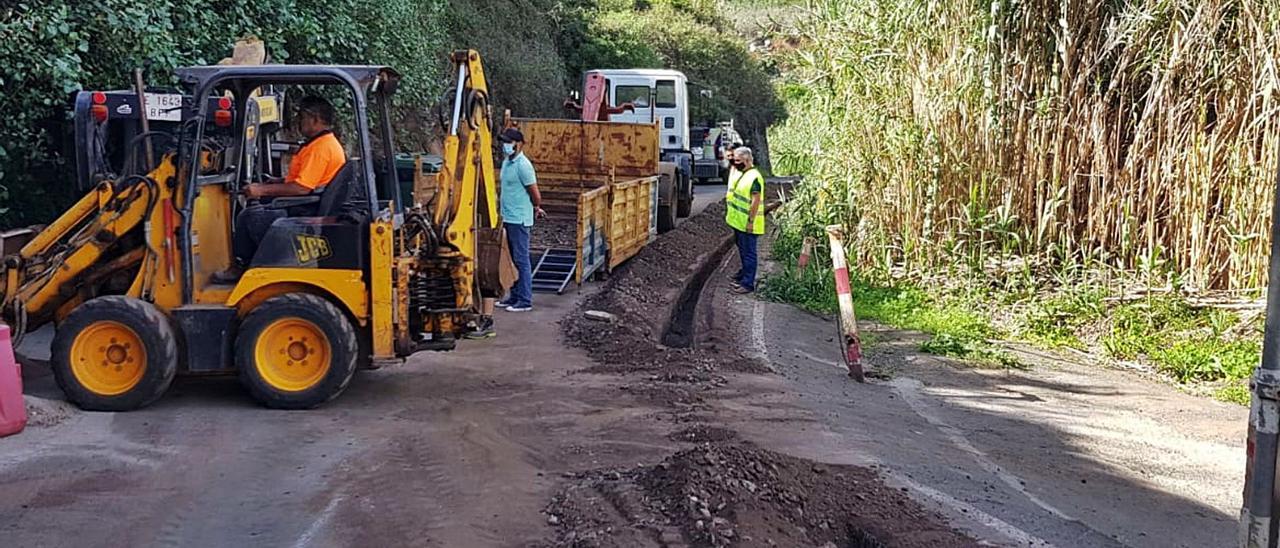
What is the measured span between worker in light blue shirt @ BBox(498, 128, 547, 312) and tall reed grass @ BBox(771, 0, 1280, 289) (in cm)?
438

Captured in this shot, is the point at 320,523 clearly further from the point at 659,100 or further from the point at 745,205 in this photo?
the point at 659,100

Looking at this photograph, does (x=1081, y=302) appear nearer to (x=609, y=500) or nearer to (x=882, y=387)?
(x=882, y=387)

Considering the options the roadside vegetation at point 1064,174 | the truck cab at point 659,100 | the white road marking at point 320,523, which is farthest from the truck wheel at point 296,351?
the truck cab at point 659,100

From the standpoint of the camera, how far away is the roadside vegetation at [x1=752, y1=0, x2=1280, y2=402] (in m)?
11.6

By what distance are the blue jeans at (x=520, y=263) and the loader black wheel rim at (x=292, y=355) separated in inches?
158

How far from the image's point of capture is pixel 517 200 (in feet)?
39.2

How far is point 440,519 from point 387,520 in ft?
0.81

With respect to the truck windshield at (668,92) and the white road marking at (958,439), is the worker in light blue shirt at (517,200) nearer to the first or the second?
the white road marking at (958,439)

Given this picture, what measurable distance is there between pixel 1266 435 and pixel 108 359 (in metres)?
6.61

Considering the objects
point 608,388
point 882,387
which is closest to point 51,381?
point 608,388

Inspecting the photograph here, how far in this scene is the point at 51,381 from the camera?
870 cm

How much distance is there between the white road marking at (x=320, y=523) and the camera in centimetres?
566

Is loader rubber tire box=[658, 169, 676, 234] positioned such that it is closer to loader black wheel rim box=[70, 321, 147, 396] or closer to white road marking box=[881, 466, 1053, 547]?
loader black wheel rim box=[70, 321, 147, 396]

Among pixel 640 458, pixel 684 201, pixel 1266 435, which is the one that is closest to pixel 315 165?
pixel 640 458
